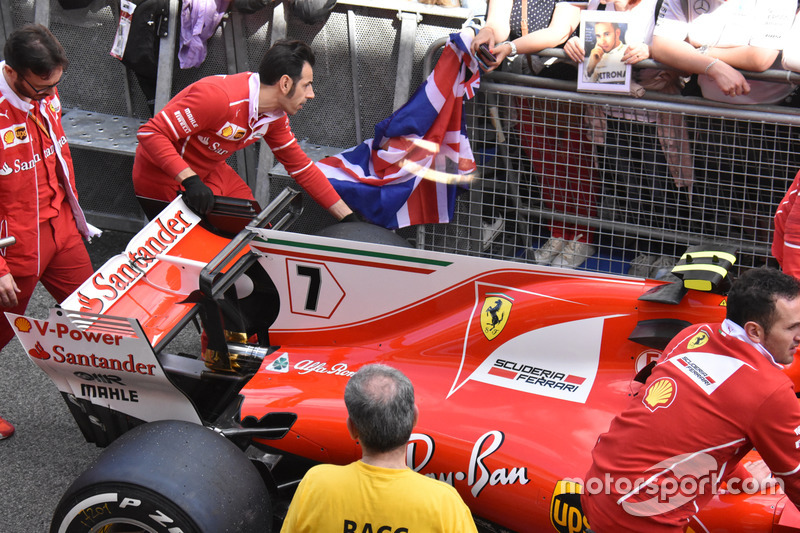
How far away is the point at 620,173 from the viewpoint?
4.70 m

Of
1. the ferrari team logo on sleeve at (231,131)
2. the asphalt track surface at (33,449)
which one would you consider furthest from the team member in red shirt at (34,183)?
the ferrari team logo on sleeve at (231,131)

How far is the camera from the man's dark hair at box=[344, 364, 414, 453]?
2.13m

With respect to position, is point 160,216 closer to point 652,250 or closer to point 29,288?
point 29,288

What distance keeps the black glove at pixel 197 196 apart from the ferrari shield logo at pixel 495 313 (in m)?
1.49

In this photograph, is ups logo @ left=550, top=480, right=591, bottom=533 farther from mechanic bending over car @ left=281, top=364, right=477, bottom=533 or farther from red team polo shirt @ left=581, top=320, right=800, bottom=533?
mechanic bending over car @ left=281, top=364, right=477, bottom=533

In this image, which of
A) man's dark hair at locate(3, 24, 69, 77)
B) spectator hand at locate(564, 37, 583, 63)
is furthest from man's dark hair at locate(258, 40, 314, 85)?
spectator hand at locate(564, 37, 583, 63)

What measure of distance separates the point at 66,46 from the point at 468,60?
2.97m

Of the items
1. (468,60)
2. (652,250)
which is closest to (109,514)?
(468,60)

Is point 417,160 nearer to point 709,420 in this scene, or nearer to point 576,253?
point 576,253

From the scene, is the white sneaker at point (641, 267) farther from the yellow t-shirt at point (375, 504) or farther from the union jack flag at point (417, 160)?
the yellow t-shirt at point (375, 504)

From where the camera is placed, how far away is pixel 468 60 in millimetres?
4605

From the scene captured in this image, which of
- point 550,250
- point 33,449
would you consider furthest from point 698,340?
point 33,449

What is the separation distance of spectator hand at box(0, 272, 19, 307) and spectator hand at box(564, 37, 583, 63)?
2.99 metres

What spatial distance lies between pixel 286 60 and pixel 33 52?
1170mm
